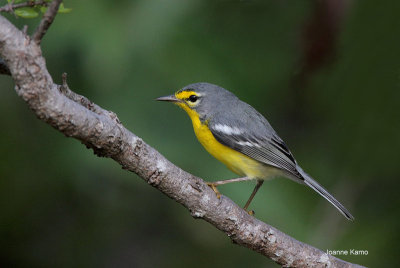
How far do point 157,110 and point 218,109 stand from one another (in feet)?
2.26

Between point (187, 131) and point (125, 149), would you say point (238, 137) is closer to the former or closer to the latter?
point (187, 131)

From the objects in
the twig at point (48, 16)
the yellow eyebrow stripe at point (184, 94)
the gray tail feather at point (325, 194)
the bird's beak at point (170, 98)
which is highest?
the yellow eyebrow stripe at point (184, 94)

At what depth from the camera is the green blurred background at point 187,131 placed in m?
4.62

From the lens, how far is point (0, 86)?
4.99 m

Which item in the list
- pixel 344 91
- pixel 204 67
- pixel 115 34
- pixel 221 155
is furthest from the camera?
pixel 344 91

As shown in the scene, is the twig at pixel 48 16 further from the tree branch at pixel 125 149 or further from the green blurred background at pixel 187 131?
the green blurred background at pixel 187 131

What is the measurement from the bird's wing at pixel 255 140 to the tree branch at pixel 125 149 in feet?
2.90

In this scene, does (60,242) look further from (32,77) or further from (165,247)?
(32,77)

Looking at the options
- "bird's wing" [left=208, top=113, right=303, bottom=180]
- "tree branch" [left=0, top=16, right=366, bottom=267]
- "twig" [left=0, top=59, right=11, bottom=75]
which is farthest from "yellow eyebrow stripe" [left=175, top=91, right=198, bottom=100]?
"twig" [left=0, top=59, right=11, bottom=75]

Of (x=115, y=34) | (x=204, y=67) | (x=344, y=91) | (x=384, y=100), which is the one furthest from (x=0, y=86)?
(x=384, y=100)

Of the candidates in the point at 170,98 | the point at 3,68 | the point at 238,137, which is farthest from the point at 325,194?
the point at 3,68

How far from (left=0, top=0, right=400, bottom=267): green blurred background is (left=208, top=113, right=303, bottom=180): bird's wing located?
1.68 ft

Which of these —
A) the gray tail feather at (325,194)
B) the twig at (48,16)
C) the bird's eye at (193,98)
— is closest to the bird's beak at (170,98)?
the bird's eye at (193,98)

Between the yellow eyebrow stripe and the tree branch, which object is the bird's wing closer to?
the yellow eyebrow stripe
